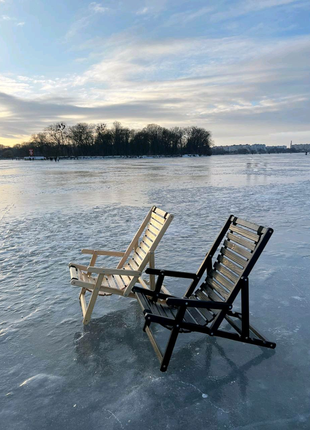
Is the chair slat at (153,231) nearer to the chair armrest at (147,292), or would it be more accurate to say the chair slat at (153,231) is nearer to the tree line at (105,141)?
the chair armrest at (147,292)

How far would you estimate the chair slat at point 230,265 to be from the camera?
10.9 ft

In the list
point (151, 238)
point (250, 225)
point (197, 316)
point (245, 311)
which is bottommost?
point (197, 316)

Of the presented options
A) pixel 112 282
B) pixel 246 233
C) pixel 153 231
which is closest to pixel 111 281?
pixel 112 282

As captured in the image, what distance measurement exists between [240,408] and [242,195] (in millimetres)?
12907

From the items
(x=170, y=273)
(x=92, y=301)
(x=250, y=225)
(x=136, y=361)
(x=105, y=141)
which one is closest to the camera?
(x=136, y=361)

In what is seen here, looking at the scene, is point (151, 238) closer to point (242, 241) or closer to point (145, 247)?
point (145, 247)

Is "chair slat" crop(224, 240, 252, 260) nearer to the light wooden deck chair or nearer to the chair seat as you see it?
the light wooden deck chair

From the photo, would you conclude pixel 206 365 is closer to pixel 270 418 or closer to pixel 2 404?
pixel 270 418

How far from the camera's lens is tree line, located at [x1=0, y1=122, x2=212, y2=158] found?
329 feet

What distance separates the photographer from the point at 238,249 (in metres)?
3.51

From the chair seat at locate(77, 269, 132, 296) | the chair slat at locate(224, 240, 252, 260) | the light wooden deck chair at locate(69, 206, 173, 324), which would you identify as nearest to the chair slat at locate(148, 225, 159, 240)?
the light wooden deck chair at locate(69, 206, 173, 324)

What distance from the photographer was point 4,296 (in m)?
4.72

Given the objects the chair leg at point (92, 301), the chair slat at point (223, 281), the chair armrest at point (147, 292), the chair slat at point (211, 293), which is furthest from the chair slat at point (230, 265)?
the chair leg at point (92, 301)

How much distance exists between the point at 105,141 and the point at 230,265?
345 feet
